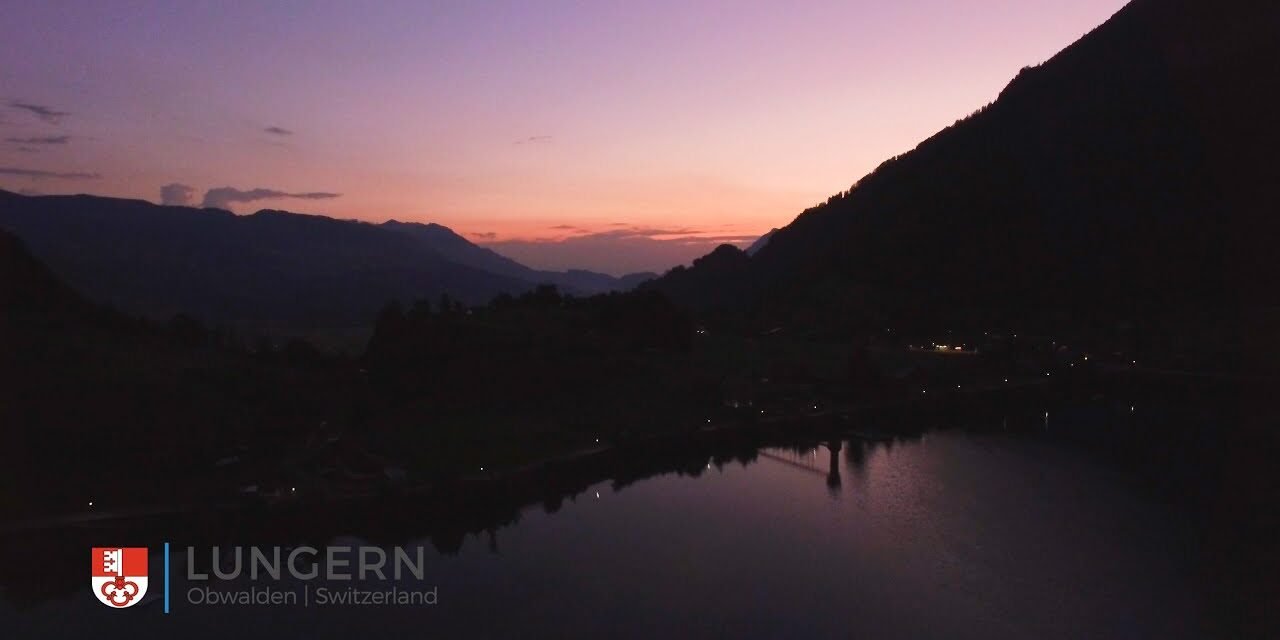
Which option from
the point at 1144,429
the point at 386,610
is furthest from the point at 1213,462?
the point at 386,610

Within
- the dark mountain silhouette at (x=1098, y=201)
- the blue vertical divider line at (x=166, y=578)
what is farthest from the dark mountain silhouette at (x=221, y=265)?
the blue vertical divider line at (x=166, y=578)

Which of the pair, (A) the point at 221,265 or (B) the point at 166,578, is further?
(A) the point at 221,265

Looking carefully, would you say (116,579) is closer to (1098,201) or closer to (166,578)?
(166,578)

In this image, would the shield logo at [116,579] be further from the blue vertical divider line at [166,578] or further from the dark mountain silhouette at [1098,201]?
the dark mountain silhouette at [1098,201]

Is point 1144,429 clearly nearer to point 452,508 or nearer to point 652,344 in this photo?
point 652,344

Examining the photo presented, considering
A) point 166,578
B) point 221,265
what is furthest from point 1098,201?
point 221,265
